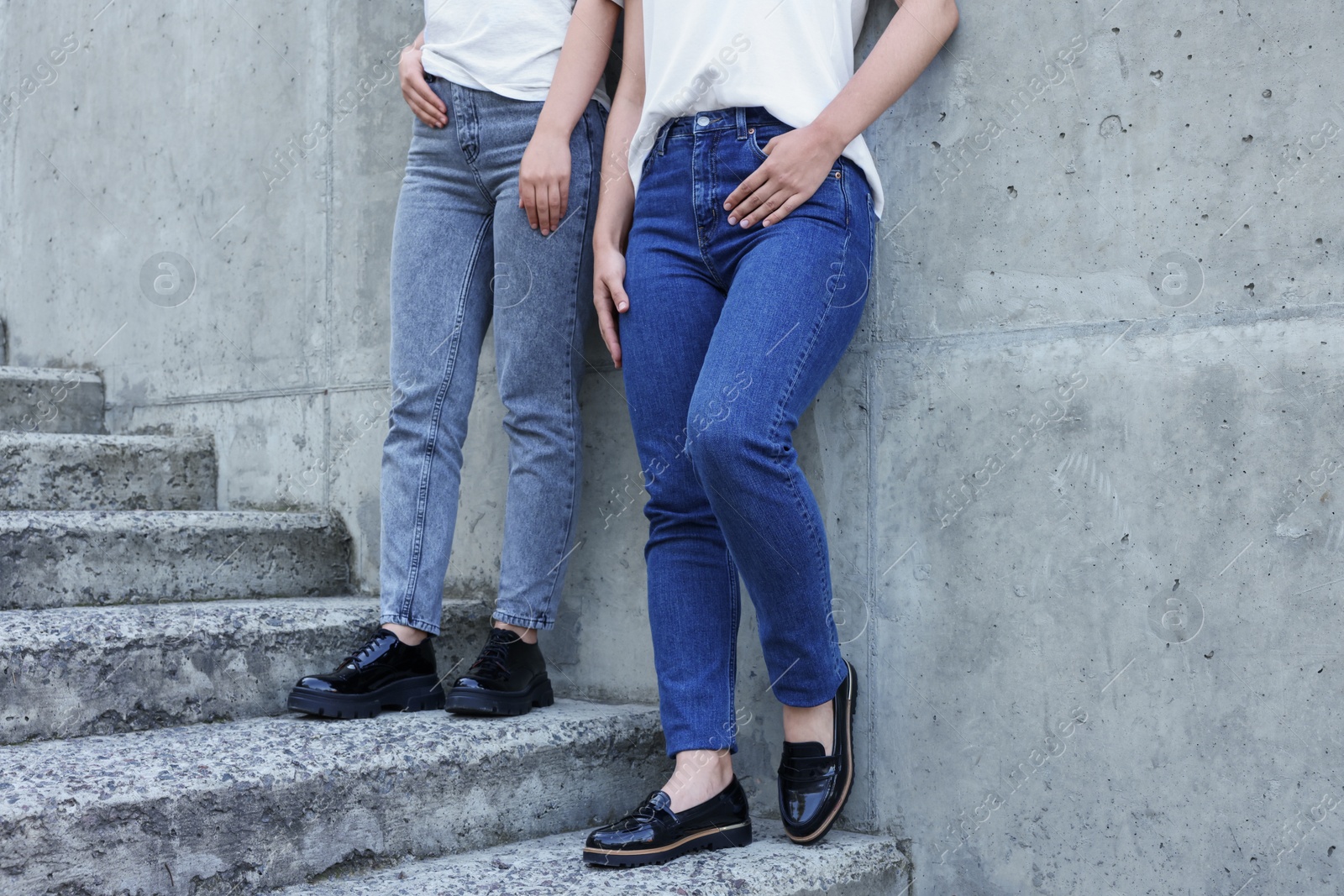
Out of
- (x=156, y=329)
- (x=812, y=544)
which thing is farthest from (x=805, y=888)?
(x=156, y=329)

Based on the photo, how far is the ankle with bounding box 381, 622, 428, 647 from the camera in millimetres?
2086

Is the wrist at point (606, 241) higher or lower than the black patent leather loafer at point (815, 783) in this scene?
higher

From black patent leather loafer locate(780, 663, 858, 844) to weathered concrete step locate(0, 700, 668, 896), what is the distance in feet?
1.29

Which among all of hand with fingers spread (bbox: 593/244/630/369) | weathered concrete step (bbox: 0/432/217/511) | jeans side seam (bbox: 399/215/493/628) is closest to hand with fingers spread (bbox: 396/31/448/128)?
jeans side seam (bbox: 399/215/493/628)

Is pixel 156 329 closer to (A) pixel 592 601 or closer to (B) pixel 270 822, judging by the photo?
(A) pixel 592 601

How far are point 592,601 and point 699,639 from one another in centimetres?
65

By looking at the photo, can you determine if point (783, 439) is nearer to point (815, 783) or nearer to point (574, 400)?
point (815, 783)

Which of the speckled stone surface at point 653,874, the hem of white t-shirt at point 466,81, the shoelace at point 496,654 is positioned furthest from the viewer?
the hem of white t-shirt at point 466,81

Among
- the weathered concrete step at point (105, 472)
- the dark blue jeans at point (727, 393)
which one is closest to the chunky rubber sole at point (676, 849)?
the dark blue jeans at point (727, 393)

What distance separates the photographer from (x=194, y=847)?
1479mm

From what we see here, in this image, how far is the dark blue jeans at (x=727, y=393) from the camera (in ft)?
5.24

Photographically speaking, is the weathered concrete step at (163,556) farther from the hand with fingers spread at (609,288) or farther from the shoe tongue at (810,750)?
the shoe tongue at (810,750)

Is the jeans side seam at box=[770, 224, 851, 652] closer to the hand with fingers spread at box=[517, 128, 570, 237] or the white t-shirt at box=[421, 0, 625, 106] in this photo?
the hand with fingers spread at box=[517, 128, 570, 237]

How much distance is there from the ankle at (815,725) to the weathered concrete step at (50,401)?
2.62 m
